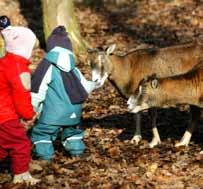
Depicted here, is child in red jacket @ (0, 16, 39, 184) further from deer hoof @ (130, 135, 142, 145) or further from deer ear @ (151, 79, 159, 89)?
deer hoof @ (130, 135, 142, 145)

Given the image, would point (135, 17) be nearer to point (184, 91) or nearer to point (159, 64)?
point (159, 64)

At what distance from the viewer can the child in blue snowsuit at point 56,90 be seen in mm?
8031

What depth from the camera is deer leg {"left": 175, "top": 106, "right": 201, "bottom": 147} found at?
9.43m

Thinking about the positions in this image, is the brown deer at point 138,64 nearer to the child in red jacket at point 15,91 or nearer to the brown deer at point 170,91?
the brown deer at point 170,91

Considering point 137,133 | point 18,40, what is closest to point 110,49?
point 137,133

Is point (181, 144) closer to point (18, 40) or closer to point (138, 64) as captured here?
point (138, 64)

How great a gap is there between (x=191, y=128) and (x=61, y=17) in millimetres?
5753

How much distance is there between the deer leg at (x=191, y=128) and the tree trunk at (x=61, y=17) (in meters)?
5.53

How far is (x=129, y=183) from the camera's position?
773cm

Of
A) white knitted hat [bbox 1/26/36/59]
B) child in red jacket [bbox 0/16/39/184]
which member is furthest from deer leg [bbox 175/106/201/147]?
white knitted hat [bbox 1/26/36/59]

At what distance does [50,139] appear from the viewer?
329 inches

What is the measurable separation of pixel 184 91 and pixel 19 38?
2.72 m

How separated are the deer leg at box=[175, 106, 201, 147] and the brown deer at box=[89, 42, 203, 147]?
685 mm

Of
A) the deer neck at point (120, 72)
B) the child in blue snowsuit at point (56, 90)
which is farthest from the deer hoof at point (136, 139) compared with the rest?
the child in blue snowsuit at point (56, 90)
